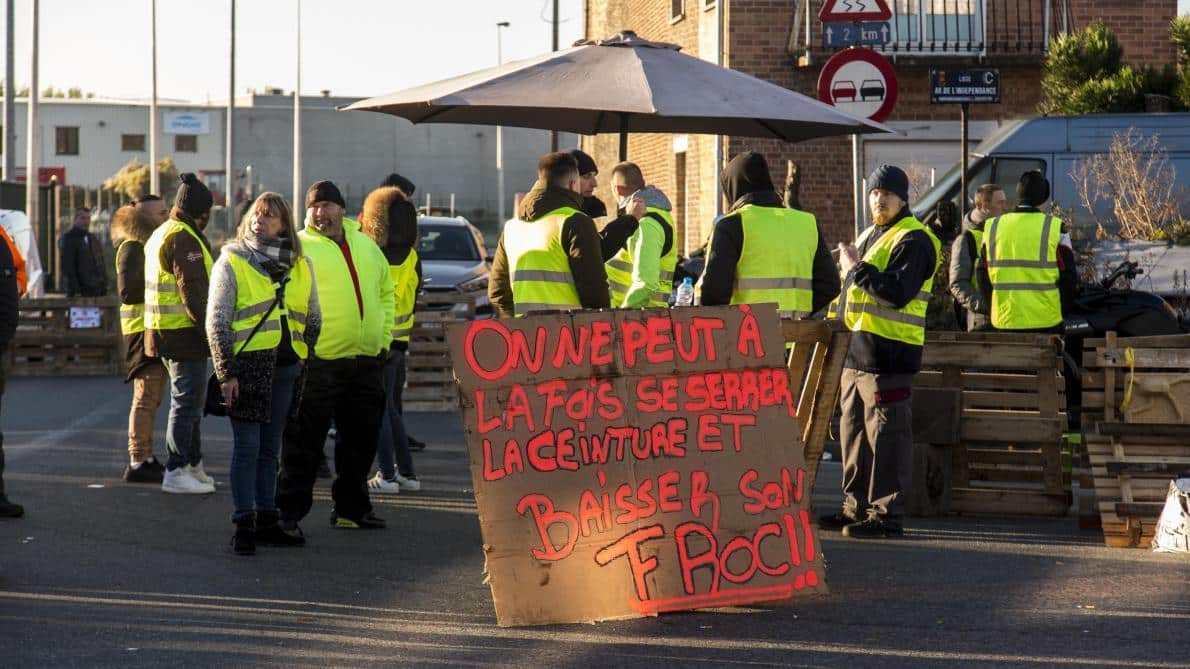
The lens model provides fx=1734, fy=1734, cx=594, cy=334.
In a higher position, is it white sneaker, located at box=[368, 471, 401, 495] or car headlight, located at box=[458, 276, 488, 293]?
car headlight, located at box=[458, 276, 488, 293]

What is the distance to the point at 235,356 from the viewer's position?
8.39 meters

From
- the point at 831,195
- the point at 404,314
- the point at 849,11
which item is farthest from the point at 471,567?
the point at 831,195

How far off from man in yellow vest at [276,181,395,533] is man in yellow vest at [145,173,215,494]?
1370mm

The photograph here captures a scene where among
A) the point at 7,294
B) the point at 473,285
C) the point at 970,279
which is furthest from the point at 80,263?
the point at 970,279

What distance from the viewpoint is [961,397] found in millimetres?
9867

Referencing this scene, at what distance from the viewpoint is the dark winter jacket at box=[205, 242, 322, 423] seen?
836 centimetres

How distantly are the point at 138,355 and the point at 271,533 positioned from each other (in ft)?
9.16

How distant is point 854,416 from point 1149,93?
13.8 meters

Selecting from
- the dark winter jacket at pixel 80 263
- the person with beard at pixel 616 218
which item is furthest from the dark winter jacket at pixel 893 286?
the dark winter jacket at pixel 80 263

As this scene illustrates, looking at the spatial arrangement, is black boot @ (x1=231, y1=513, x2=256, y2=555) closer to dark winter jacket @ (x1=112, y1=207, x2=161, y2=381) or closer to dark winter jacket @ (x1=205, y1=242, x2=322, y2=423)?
dark winter jacket @ (x1=205, y1=242, x2=322, y2=423)

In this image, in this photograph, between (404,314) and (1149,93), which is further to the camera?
(1149,93)

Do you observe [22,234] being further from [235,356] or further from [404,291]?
[235,356]

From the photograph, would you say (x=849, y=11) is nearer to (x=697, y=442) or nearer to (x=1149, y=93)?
(x=697, y=442)

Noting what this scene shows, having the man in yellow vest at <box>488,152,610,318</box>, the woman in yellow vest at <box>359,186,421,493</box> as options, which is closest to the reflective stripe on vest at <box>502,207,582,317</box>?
the man in yellow vest at <box>488,152,610,318</box>
